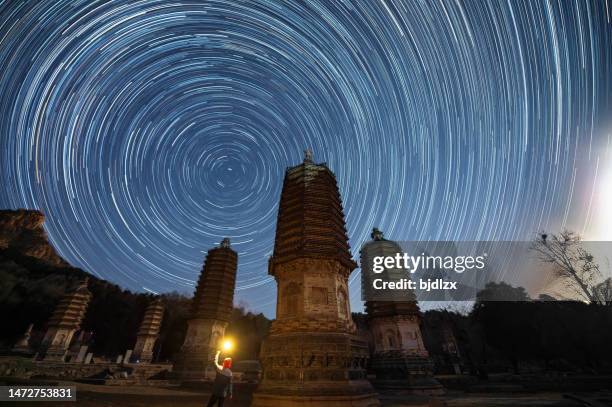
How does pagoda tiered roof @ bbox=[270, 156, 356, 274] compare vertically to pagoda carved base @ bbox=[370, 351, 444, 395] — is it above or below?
above

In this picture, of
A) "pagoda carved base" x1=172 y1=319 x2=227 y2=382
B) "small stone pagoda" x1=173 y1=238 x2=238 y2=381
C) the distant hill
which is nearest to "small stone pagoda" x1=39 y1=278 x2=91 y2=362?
"pagoda carved base" x1=172 y1=319 x2=227 y2=382

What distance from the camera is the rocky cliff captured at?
8369 cm

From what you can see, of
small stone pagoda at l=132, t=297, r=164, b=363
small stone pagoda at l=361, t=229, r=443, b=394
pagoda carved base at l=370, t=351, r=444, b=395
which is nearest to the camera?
pagoda carved base at l=370, t=351, r=444, b=395

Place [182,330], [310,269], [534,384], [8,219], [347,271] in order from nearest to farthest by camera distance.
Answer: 1. [310,269]
2. [347,271]
3. [534,384]
4. [182,330]
5. [8,219]

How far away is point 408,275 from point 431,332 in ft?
113

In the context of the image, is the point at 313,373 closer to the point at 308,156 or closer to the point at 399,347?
the point at 399,347

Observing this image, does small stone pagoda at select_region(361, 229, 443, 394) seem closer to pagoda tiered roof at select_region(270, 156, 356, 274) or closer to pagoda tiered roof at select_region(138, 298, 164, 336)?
pagoda tiered roof at select_region(270, 156, 356, 274)

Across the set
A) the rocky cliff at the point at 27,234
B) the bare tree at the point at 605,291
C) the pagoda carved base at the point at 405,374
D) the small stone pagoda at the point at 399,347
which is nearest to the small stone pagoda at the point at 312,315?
the pagoda carved base at the point at 405,374

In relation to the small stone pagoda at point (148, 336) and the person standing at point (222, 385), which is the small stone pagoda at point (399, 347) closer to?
the person standing at point (222, 385)

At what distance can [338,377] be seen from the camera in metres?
14.2

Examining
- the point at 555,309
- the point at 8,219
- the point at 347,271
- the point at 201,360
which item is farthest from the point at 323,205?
the point at 8,219

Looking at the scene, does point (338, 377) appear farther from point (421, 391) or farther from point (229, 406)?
point (421, 391)

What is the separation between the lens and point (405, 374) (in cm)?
2312

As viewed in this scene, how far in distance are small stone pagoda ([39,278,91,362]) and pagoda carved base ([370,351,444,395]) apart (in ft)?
114
